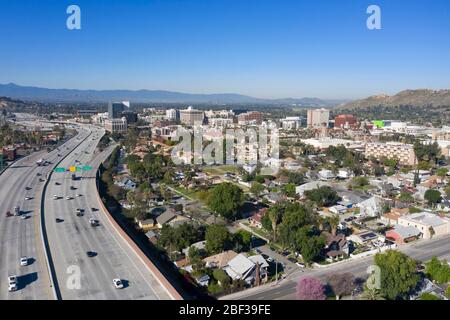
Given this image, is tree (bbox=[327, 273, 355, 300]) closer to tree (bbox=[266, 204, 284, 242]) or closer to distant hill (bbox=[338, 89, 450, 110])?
tree (bbox=[266, 204, 284, 242])

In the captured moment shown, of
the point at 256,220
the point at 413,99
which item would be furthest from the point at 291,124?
the point at 413,99

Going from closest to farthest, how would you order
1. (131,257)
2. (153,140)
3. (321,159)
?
1. (131,257)
2. (321,159)
3. (153,140)

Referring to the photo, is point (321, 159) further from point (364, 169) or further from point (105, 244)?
point (105, 244)

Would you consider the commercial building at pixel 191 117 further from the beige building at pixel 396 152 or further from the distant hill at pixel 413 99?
the distant hill at pixel 413 99

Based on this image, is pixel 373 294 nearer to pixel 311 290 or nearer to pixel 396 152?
pixel 311 290

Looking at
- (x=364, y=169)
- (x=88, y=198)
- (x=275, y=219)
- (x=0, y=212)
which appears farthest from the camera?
(x=364, y=169)

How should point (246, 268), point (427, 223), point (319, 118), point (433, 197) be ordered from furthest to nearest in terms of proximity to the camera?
point (319, 118)
point (433, 197)
point (427, 223)
point (246, 268)

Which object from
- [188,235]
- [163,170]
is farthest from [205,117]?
[188,235]
